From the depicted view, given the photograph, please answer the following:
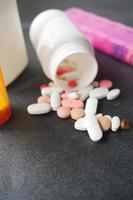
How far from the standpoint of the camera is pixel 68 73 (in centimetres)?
55

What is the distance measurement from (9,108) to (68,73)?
0.13 m

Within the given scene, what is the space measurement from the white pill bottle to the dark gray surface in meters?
0.05

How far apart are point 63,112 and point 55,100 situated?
0.03 m

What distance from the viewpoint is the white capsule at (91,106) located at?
0.47 meters

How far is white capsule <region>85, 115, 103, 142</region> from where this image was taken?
42cm

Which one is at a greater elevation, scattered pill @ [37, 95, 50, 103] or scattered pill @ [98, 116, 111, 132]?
scattered pill @ [98, 116, 111, 132]

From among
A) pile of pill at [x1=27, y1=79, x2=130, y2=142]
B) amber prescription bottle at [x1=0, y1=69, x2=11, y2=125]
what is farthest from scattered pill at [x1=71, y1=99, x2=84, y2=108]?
amber prescription bottle at [x1=0, y1=69, x2=11, y2=125]

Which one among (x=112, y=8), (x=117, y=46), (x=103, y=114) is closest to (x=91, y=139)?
(x=103, y=114)

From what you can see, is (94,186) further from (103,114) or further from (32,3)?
(32,3)

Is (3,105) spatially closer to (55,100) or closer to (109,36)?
(55,100)

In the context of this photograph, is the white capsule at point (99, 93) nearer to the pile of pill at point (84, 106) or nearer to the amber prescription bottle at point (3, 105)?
the pile of pill at point (84, 106)

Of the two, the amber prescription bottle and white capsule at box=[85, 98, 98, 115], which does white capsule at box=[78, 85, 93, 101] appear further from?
the amber prescription bottle

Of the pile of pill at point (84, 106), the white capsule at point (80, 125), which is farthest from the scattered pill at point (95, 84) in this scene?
the white capsule at point (80, 125)

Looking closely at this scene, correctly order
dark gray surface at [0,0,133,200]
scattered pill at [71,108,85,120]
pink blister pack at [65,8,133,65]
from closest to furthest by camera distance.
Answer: dark gray surface at [0,0,133,200]
scattered pill at [71,108,85,120]
pink blister pack at [65,8,133,65]
